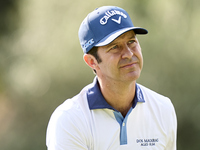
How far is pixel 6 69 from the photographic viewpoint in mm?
5023

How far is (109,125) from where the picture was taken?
2.38 m

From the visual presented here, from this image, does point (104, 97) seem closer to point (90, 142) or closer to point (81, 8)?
point (90, 142)

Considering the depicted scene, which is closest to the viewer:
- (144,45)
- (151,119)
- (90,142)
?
(90,142)

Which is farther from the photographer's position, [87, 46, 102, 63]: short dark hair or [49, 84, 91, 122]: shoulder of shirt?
[87, 46, 102, 63]: short dark hair

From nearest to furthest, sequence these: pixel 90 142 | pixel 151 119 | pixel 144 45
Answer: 1. pixel 90 142
2. pixel 151 119
3. pixel 144 45

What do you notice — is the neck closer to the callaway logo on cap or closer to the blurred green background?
the callaway logo on cap

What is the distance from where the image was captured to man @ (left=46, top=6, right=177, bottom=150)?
2.31 m

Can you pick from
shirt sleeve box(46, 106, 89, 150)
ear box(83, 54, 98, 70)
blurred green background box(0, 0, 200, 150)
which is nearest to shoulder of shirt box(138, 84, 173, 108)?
ear box(83, 54, 98, 70)

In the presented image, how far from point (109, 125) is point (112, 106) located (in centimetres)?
15

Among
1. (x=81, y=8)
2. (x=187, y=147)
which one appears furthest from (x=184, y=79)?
(x=81, y=8)

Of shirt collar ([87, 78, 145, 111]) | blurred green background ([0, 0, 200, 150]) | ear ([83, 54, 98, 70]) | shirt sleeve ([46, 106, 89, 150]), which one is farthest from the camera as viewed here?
blurred green background ([0, 0, 200, 150])

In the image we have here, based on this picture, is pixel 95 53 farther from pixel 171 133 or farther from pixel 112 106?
pixel 171 133

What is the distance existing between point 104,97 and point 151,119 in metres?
0.35

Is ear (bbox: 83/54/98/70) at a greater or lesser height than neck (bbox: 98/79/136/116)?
greater
